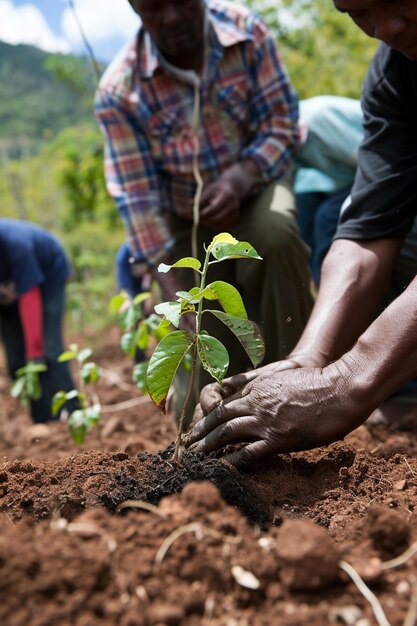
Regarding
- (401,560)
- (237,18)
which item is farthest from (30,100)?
(401,560)

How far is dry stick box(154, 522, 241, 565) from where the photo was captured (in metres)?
1.16

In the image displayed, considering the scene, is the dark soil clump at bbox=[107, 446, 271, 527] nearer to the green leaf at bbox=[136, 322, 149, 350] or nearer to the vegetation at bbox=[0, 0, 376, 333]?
the green leaf at bbox=[136, 322, 149, 350]

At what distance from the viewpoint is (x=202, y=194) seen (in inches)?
117

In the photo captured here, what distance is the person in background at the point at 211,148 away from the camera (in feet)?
9.41

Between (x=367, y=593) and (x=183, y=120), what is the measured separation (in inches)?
95.1

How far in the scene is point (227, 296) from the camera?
1.67 metres

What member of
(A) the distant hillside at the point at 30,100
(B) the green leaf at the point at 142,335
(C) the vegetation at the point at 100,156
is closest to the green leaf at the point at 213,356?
(B) the green leaf at the point at 142,335

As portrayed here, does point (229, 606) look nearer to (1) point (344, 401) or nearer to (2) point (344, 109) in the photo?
(1) point (344, 401)

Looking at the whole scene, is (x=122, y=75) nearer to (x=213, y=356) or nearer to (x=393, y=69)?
(x=393, y=69)

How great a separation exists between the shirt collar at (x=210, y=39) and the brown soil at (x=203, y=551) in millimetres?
1986

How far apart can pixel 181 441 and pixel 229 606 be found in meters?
0.66

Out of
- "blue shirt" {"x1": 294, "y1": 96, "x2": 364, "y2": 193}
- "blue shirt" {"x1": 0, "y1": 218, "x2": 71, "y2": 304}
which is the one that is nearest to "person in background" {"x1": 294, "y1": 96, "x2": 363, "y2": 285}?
"blue shirt" {"x1": 294, "y1": 96, "x2": 364, "y2": 193}

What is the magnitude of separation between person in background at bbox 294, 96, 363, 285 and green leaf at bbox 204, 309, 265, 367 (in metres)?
1.51

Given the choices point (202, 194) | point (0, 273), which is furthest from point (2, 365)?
point (202, 194)
